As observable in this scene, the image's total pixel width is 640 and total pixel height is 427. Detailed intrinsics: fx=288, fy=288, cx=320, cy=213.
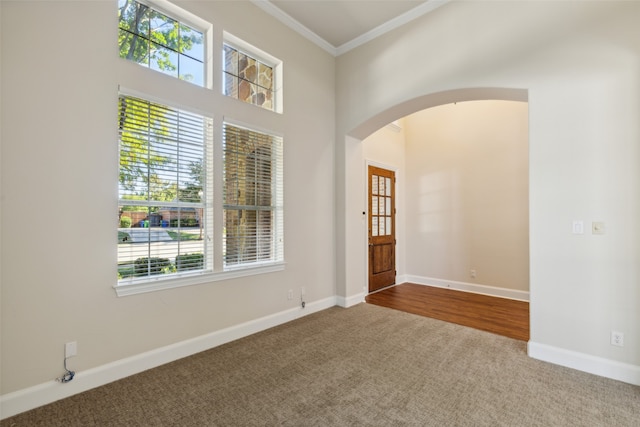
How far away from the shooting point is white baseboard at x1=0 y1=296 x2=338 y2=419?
192 cm

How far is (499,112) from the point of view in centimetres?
480

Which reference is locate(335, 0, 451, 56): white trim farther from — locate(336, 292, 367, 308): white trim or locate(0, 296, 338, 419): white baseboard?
locate(0, 296, 338, 419): white baseboard

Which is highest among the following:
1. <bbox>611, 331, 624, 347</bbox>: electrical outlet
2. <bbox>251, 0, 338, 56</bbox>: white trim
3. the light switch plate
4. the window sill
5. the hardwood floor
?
<bbox>251, 0, 338, 56</bbox>: white trim

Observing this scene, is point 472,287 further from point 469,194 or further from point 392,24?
point 392,24

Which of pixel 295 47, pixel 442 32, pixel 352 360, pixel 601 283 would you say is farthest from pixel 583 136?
pixel 295 47

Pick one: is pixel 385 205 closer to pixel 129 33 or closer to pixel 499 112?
pixel 499 112

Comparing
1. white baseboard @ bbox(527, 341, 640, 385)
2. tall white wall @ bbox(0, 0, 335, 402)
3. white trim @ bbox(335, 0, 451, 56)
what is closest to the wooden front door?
white trim @ bbox(335, 0, 451, 56)

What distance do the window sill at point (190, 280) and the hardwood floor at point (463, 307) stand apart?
200cm

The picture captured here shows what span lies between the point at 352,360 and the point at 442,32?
3.64 meters

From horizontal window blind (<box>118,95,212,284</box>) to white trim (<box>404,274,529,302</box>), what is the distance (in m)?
4.34

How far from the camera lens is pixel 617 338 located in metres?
2.31

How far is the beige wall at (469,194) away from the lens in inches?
182

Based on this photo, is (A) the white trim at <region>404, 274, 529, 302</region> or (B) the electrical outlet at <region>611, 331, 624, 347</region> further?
(A) the white trim at <region>404, 274, 529, 302</region>

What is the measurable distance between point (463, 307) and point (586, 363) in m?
1.80
